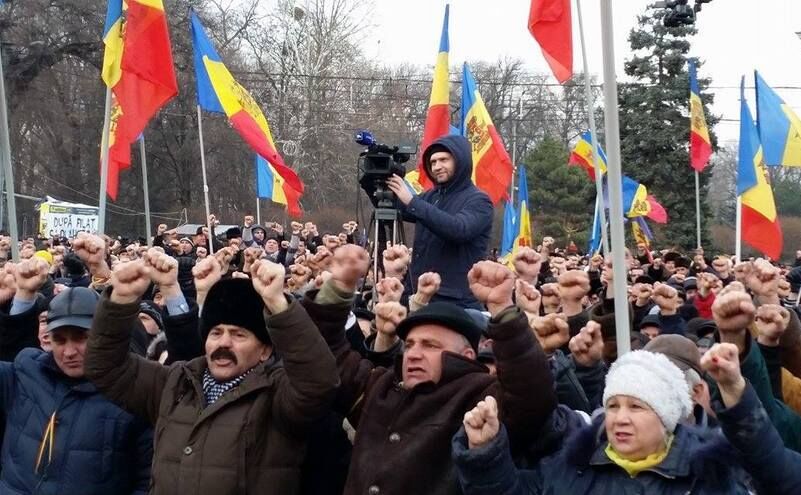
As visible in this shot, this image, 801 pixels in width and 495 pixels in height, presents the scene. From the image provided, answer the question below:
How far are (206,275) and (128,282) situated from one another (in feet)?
1.46

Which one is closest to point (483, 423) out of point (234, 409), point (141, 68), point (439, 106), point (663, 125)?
point (234, 409)

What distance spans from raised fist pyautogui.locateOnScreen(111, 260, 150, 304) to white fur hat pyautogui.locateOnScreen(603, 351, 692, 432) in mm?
1837

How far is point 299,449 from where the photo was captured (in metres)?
4.09

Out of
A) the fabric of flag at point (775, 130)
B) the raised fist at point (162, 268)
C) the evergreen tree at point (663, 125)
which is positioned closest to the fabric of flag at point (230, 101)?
the fabric of flag at point (775, 130)

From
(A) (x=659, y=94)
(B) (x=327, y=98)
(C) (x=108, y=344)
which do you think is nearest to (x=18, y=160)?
(B) (x=327, y=98)

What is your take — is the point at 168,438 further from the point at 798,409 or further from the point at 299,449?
the point at 798,409

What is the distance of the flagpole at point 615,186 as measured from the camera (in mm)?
4016

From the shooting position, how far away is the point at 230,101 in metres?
10.2

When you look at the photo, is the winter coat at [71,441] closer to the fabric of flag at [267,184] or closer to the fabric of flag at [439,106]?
the fabric of flag at [439,106]

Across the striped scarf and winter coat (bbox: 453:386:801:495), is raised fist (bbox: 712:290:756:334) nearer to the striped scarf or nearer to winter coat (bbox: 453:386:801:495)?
winter coat (bbox: 453:386:801:495)

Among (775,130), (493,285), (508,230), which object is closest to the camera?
(493,285)

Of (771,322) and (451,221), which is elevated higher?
(451,221)

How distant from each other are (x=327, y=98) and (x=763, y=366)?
34835 mm

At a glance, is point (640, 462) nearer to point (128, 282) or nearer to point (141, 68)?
point (128, 282)
